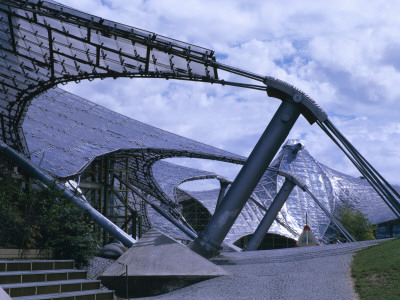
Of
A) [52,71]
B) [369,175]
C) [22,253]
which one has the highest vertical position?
[52,71]

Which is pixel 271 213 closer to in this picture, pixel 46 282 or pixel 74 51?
pixel 74 51

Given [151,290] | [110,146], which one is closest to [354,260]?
[151,290]

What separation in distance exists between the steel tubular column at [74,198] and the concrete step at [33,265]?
3.70 meters

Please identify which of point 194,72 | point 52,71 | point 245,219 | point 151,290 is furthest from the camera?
point 245,219

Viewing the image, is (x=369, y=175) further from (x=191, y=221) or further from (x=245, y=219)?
(x=191, y=221)

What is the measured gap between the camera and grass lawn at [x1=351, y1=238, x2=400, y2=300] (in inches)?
452

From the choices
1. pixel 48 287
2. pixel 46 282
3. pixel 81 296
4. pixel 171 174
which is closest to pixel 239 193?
pixel 81 296

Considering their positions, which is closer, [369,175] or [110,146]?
[369,175]

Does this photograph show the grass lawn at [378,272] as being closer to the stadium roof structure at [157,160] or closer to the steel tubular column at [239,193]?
the steel tubular column at [239,193]

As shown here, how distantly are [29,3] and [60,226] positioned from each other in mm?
8275

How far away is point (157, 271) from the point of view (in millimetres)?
14867

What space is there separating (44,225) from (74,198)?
18.0ft

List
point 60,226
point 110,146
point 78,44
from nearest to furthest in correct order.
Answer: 1. point 60,226
2. point 78,44
3. point 110,146

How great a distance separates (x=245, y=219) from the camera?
79.3 m
